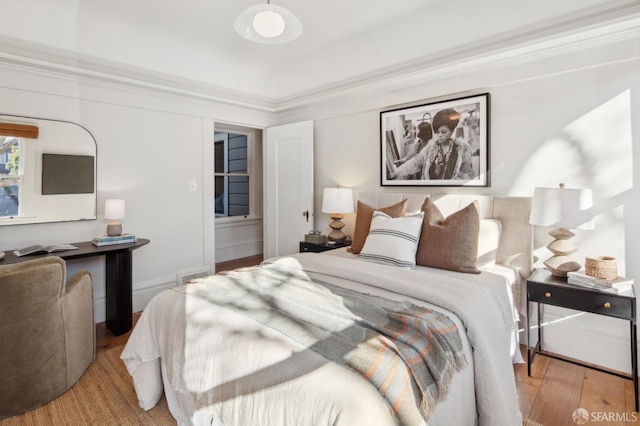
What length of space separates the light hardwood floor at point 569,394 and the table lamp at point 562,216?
69 centimetres

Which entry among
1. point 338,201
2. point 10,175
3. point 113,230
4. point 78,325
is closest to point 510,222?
point 338,201

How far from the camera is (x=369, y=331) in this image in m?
1.42

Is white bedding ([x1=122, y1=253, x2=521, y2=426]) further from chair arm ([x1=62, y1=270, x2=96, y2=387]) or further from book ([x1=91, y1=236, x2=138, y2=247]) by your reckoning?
book ([x1=91, y1=236, x2=138, y2=247])

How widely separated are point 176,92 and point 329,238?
2319mm

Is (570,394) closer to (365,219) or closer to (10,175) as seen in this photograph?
(365,219)

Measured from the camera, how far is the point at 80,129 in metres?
3.18

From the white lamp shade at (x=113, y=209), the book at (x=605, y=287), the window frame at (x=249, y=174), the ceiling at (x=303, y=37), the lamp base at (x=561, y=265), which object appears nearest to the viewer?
the book at (x=605, y=287)

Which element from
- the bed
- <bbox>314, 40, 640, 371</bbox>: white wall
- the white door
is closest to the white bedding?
the bed

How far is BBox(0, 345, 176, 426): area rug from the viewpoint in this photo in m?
1.93

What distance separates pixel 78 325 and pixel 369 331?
2.05 m

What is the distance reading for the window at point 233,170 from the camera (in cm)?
596

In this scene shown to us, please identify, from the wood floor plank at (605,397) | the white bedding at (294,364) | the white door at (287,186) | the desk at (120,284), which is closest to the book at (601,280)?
the white bedding at (294,364)

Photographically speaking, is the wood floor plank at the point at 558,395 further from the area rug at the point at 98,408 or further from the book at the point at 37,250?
the book at the point at 37,250

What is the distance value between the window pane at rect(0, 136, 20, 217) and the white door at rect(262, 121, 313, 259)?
2603mm
